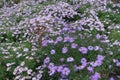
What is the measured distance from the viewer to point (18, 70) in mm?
4863

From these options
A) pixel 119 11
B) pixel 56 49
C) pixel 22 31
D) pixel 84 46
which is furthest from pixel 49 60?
pixel 119 11

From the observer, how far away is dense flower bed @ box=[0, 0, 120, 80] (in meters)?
4.44

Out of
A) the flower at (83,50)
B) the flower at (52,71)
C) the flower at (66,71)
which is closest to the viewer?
the flower at (66,71)

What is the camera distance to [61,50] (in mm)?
4777

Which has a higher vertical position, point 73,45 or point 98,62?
point 73,45

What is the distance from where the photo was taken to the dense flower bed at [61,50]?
444 cm

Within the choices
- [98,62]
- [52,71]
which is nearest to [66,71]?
[52,71]

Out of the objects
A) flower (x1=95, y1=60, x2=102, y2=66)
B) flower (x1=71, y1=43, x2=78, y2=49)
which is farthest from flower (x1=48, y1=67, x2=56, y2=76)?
flower (x1=95, y1=60, x2=102, y2=66)

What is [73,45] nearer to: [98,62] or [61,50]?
[61,50]

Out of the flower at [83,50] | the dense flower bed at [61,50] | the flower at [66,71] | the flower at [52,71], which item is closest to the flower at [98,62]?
the dense flower bed at [61,50]

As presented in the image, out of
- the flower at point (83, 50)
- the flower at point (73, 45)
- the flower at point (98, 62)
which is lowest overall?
the flower at point (98, 62)

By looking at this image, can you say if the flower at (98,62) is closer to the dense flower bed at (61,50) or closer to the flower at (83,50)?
the dense flower bed at (61,50)

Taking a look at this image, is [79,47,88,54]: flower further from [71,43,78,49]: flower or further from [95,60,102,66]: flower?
[95,60,102,66]: flower

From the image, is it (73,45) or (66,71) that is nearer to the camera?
(66,71)
